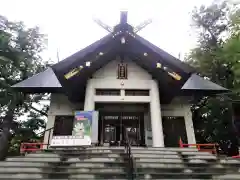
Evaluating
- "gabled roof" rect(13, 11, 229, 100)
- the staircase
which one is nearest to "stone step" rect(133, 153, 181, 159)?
the staircase

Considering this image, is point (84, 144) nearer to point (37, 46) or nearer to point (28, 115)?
point (28, 115)

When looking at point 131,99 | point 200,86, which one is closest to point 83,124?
point 131,99

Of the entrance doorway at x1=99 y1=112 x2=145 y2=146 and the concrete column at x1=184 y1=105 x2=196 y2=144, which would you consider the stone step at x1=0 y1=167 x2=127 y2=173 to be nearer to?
the entrance doorway at x1=99 y1=112 x2=145 y2=146

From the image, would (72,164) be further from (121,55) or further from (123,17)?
(123,17)

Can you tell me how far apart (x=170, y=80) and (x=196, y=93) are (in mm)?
2049

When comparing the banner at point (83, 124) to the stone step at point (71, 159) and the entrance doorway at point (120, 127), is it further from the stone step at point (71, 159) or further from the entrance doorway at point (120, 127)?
the entrance doorway at point (120, 127)

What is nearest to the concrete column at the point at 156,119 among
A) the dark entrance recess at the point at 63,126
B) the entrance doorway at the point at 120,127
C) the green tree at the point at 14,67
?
the entrance doorway at the point at 120,127

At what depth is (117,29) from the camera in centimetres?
1034

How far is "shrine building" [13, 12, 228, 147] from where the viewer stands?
1013 cm

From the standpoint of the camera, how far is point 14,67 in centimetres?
1571

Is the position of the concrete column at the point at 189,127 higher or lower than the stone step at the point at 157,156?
higher

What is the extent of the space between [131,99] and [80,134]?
3.38 metres

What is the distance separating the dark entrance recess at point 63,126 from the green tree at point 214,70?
9277 mm

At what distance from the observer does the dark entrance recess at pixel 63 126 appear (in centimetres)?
1146
